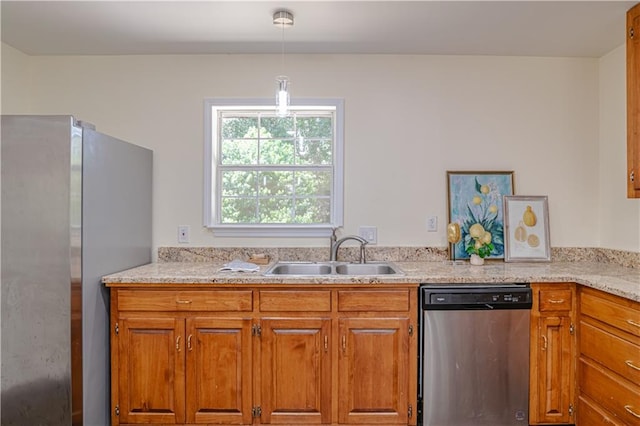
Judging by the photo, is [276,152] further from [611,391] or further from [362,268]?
[611,391]

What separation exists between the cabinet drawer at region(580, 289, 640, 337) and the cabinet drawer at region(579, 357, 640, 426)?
26cm

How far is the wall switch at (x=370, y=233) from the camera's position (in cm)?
278

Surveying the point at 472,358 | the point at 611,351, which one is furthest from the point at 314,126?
the point at 611,351

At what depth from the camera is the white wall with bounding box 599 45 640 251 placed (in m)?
2.56

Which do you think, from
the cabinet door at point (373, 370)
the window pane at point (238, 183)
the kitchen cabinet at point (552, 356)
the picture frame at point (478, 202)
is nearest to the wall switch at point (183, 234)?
the window pane at point (238, 183)

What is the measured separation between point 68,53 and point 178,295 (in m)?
2.01

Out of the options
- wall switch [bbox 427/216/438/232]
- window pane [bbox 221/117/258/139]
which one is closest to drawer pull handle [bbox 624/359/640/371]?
wall switch [bbox 427/216/438/232]

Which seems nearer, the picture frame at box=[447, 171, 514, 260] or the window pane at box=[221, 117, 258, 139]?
the picture frame at box=[447, 171, 514, 260]

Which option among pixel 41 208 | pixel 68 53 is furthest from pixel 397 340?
pixel 68 53

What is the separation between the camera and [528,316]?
7.09 ft

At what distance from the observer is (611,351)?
1.91m

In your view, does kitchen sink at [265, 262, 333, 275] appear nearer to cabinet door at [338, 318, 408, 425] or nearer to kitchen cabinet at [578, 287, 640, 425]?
cabinet door at [338, 318, 408, 425]

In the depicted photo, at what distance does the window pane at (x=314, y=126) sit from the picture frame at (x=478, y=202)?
0.95m

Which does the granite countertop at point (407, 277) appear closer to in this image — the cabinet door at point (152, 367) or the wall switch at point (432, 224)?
the cabinet door at point (152, 367)
